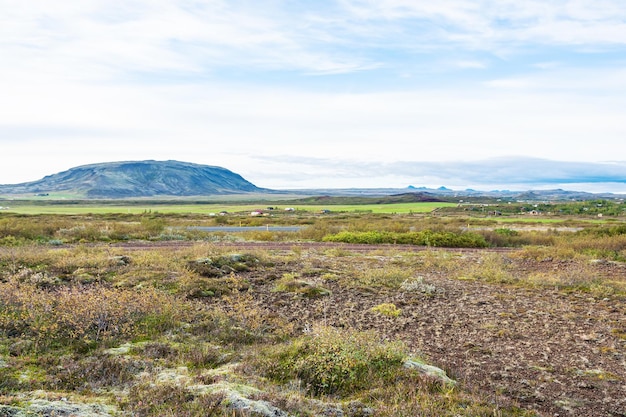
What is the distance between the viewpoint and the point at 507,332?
32.0ft

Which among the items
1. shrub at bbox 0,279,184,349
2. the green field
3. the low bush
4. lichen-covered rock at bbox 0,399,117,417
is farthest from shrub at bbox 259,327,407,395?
the green field

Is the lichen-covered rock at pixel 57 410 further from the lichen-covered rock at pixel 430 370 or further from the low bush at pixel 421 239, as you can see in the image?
the low bush at pixel 421 239

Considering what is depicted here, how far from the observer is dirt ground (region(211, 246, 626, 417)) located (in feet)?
22.1

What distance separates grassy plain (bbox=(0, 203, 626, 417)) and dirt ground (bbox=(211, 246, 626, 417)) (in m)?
0.04

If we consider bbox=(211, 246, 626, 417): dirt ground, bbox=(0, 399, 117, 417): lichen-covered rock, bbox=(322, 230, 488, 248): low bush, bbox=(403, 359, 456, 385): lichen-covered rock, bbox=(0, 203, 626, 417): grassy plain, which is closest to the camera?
bbox=(0, 399, 117, 417): lichen-covered rock

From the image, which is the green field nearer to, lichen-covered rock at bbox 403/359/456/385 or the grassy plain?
the grassy plain

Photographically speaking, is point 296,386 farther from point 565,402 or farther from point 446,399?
point 565,402

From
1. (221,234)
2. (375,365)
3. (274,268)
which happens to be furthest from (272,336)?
(221,234)

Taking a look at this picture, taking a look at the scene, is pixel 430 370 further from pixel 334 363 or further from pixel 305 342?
pixel 305 342

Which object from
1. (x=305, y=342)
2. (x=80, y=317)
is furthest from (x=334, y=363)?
(x=80, y=317)

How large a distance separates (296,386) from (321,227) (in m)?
32.2

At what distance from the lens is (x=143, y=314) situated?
9.04 m

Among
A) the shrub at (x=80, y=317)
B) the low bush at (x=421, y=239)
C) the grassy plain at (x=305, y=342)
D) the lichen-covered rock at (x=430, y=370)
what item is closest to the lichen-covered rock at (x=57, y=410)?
the grassy plain at (x=305, y=342)

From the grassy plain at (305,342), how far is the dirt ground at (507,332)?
0.14 ft
